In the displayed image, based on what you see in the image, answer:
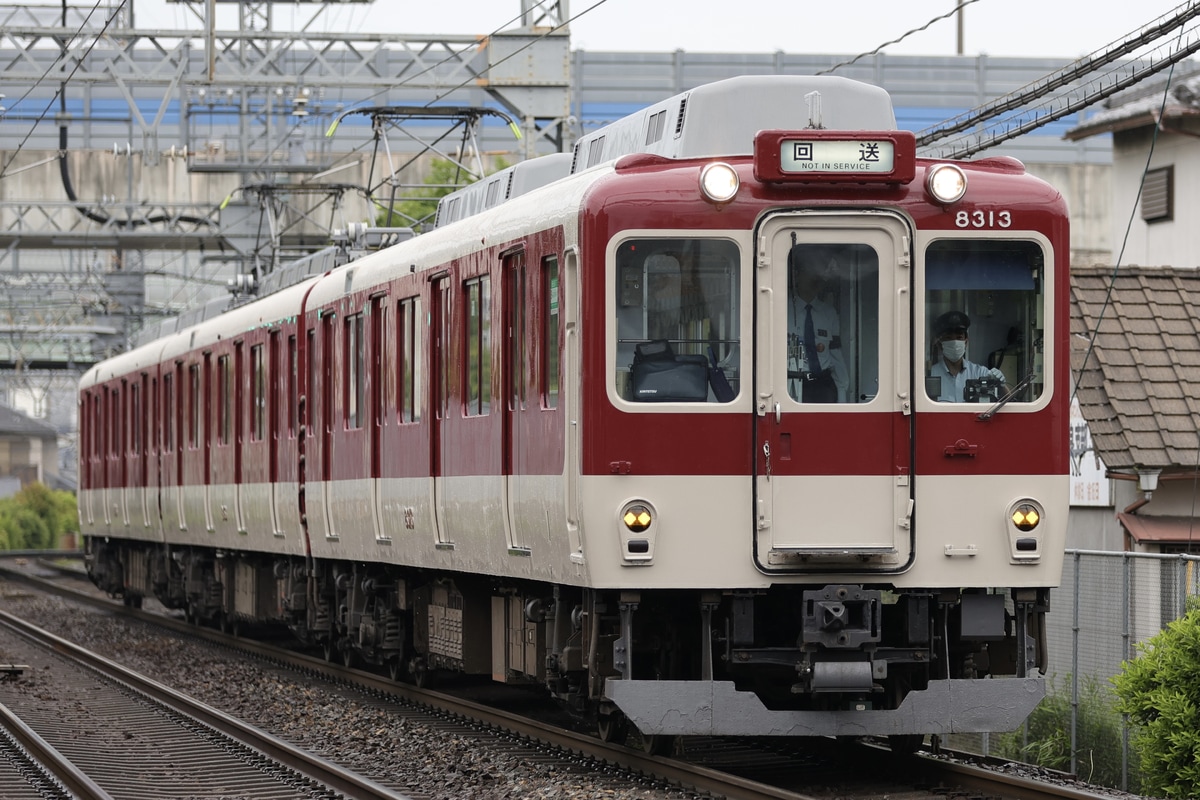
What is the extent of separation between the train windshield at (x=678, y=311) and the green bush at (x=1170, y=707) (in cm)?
254

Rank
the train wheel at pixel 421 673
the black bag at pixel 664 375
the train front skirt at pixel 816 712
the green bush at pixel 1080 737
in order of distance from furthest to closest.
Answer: the train wheel at pixel 421 673, the green bush at pixel 1080 737, the black bag at pixel 664 375, the train front skirt at pixel 816 712

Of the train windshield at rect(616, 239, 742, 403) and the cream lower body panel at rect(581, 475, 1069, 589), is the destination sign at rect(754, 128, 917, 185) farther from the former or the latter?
the cream lower body panel at rect(581, 475, 1069, 589)

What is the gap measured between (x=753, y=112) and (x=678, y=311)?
1.41m

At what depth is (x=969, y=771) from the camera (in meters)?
9.88

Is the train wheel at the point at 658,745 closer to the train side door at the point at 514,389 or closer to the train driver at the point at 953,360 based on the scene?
the train side door at the point at 514,389

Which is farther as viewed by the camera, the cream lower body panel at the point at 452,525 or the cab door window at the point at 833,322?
the cream lower body panel at the point at 452,525

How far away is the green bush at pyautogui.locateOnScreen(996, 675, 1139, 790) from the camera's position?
11875 mm

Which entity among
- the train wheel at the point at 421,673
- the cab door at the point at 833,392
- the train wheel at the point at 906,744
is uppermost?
the cab door at the point at 833,392

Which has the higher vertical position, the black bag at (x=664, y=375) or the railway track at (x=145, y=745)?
the black bag at (x=664, y=375)

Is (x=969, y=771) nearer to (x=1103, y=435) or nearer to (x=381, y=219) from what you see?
(x=1103, y=435)

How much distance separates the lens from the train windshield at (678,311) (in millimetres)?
9789

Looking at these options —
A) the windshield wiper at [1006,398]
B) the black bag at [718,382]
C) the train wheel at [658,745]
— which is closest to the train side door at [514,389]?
the train wheel at [658,745]

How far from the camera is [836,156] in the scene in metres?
9.81

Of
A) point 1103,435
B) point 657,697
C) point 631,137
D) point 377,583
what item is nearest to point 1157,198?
point 1103,435
